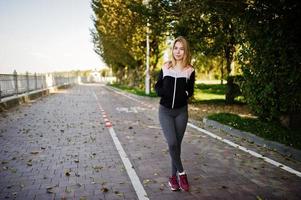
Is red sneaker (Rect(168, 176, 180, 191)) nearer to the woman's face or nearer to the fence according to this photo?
the woman's face

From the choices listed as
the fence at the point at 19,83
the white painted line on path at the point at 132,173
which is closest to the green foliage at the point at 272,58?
the white painted line on path at the point at 132,173

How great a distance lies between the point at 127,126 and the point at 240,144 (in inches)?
168

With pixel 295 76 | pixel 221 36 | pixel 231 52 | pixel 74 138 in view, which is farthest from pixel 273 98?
pixel 231 52

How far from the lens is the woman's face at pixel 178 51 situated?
15.9 ft

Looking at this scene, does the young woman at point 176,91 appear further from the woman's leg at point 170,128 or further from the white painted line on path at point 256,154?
the white painted line on path at point 256,154

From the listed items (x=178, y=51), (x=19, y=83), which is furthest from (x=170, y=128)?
(x=19, y=83)

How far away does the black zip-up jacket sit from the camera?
4.84 metres

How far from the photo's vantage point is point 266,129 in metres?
9.55

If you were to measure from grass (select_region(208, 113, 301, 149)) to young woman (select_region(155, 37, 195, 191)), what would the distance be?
3.67 m

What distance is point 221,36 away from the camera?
54.5 ft

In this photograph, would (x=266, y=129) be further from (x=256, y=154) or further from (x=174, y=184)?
(x=174, y=184)

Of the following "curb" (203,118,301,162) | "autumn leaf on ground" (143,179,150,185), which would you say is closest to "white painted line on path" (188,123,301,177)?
"curb" (203,118,301,162)

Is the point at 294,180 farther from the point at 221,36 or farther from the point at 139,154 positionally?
the point at 221,36

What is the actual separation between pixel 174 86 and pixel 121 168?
A: 2234mm
